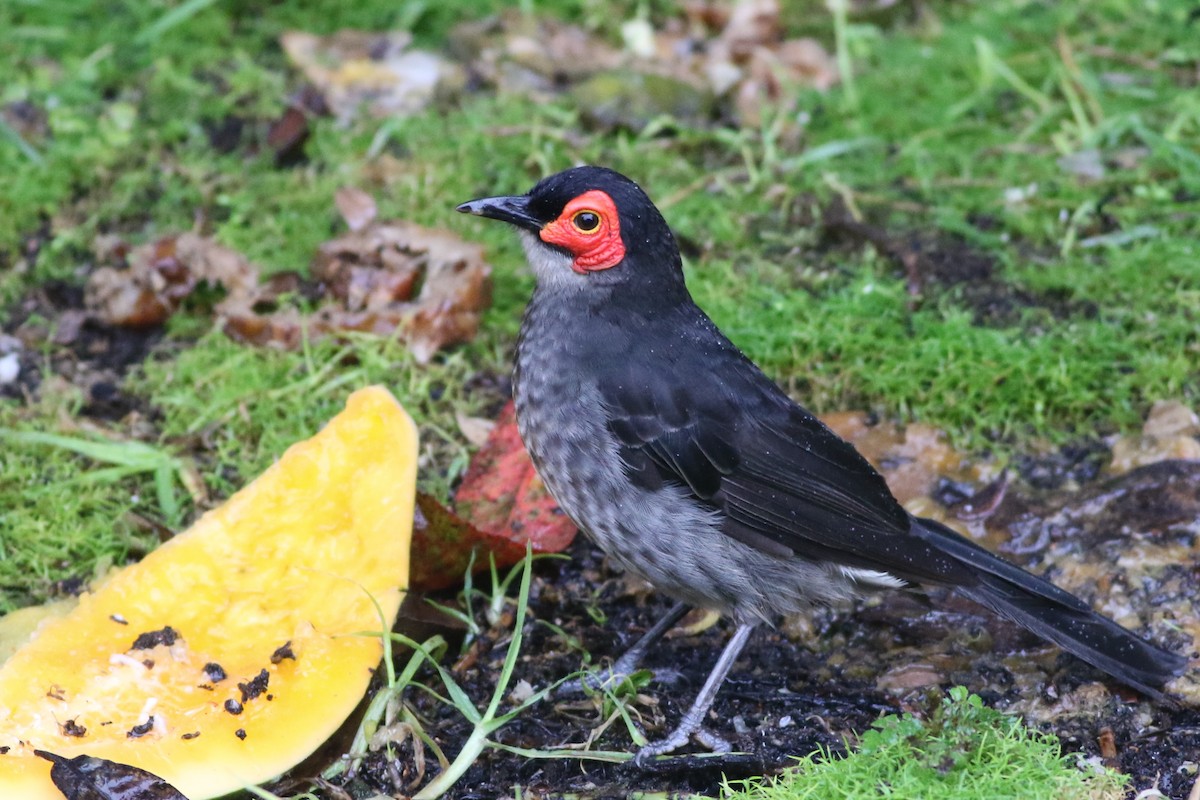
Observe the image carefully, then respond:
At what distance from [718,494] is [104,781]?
67.7 inches

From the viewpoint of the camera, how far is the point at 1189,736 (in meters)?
3.37

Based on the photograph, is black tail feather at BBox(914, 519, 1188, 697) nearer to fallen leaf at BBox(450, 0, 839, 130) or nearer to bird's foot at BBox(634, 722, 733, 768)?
bird's foot at BBox(634, 722, 733, 768)

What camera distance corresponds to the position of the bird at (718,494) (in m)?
3.61

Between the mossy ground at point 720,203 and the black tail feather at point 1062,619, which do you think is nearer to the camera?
the black tail feather at point 1062,619

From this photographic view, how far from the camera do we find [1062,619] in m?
3.55


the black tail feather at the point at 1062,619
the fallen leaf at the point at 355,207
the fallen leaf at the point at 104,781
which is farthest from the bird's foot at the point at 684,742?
the fallen leaf at the point at 355,207

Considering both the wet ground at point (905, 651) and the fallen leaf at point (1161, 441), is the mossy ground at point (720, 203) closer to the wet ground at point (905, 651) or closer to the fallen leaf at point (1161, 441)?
the fallen leaf at point (1161, 441)

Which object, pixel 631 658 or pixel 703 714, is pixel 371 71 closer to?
pixel 631 658

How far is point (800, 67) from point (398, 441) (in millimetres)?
4002

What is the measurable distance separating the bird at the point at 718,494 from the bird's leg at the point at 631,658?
0.01m

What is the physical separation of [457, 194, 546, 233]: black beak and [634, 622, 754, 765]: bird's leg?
1.35 meters

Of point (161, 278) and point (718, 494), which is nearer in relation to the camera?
point (718, 494)

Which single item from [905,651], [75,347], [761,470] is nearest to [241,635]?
[761,470]

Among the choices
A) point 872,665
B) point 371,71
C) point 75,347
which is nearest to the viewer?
point 872,665
